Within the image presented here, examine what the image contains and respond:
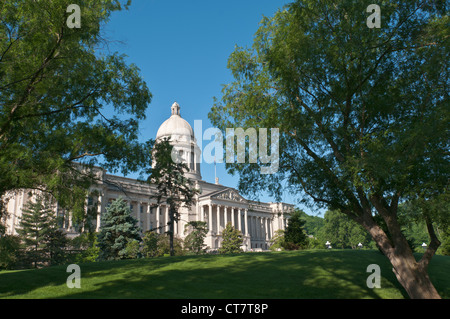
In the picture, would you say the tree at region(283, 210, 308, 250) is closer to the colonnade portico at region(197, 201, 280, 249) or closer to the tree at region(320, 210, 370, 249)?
the colonnade portico at region(197, 201, 280, 249)

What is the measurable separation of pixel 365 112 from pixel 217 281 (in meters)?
8.12

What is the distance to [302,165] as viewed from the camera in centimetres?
1338

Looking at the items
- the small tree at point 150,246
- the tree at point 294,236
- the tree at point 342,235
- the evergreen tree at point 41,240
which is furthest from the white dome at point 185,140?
the tree at point 294,236

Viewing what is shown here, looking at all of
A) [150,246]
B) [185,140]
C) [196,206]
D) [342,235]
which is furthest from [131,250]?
[185,140]

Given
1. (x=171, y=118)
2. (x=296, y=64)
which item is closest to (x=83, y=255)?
(x=296, y=64)

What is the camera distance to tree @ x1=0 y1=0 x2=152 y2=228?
993 cm

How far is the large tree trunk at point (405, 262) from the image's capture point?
10414 mm

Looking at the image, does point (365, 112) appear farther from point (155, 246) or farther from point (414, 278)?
point (155, 246)

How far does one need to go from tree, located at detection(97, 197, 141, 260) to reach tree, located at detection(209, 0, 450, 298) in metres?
24.7

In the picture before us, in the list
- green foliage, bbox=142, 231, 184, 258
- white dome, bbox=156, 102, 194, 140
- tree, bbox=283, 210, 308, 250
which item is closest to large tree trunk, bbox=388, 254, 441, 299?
tree, bbox=283, 210, 308, 250

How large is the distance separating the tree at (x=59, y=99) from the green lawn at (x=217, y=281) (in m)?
3.14

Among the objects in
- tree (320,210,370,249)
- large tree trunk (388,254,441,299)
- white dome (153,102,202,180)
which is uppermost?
white dome (153,102,202,180)

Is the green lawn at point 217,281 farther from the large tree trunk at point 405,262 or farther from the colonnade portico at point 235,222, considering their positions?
the colonnade portico at point 235,222

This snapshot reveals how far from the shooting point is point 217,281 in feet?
45.4
